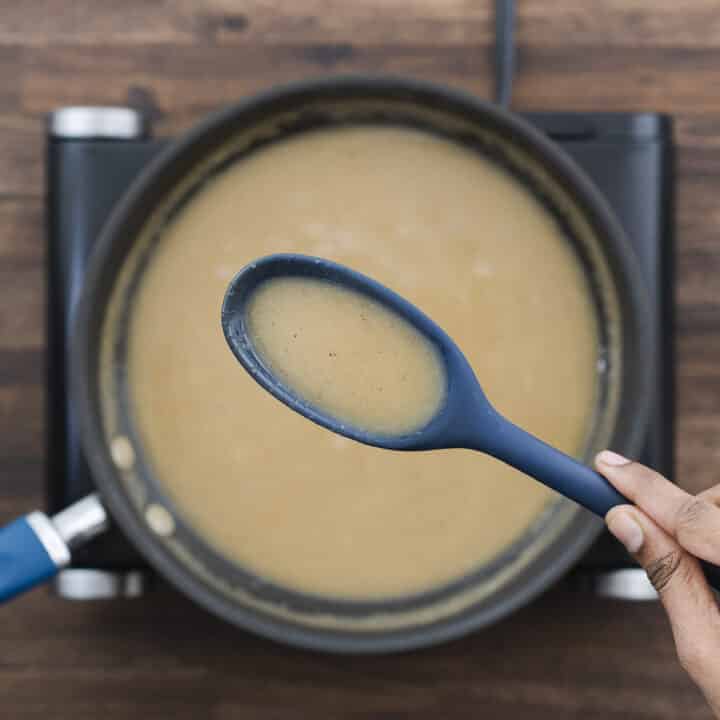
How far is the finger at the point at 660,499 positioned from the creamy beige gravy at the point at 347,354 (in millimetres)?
99

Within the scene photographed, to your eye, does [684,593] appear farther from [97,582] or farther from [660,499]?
[97,582]

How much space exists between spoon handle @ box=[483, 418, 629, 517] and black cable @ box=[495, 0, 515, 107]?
1.04 feet

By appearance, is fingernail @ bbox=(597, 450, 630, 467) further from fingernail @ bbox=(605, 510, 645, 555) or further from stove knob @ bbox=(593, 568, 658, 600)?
stove knob @ bbox=(593, 568, 658, 600)

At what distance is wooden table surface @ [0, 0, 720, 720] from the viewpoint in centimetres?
71

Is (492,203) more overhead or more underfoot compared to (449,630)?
more overhead

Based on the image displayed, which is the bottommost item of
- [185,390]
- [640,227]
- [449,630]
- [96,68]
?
[449,630]

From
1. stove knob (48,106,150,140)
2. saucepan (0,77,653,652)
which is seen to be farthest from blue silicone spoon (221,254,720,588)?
stove knob (48,106,150,140)

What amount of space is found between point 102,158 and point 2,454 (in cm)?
24

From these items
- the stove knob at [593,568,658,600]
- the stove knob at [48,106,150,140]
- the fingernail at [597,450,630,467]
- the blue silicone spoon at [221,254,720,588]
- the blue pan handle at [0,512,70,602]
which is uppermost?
the stove knob at [48,106,150,140]

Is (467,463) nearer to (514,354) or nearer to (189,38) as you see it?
(514,354)

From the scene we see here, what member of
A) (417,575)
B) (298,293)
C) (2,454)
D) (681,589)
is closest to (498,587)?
(417,575)

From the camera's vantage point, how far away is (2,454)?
72 cm

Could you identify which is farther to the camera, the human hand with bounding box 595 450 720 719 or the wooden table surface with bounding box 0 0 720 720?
the wooden table surface with bounding box 0 0 720 720

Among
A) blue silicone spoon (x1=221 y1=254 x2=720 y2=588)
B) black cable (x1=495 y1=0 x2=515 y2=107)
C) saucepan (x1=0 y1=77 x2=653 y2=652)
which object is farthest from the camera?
black cable (x1=495 y1=0 x2=515 y2=107)
